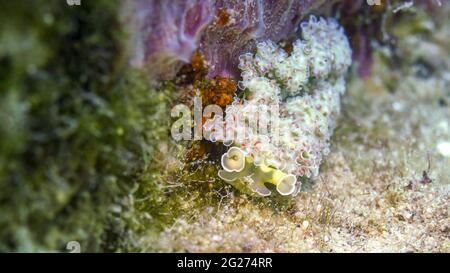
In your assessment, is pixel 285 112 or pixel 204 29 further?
pixel 285 112

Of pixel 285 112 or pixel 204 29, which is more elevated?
pixel 204 29

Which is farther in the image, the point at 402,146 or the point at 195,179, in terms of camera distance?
the point at 402,146

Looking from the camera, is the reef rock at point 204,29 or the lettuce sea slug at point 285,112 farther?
the lettuce sea slug at point 285,112

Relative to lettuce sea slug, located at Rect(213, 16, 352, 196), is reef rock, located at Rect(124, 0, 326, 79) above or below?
above

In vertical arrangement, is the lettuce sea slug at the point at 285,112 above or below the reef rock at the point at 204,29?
below

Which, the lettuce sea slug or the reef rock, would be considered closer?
the reef rock
